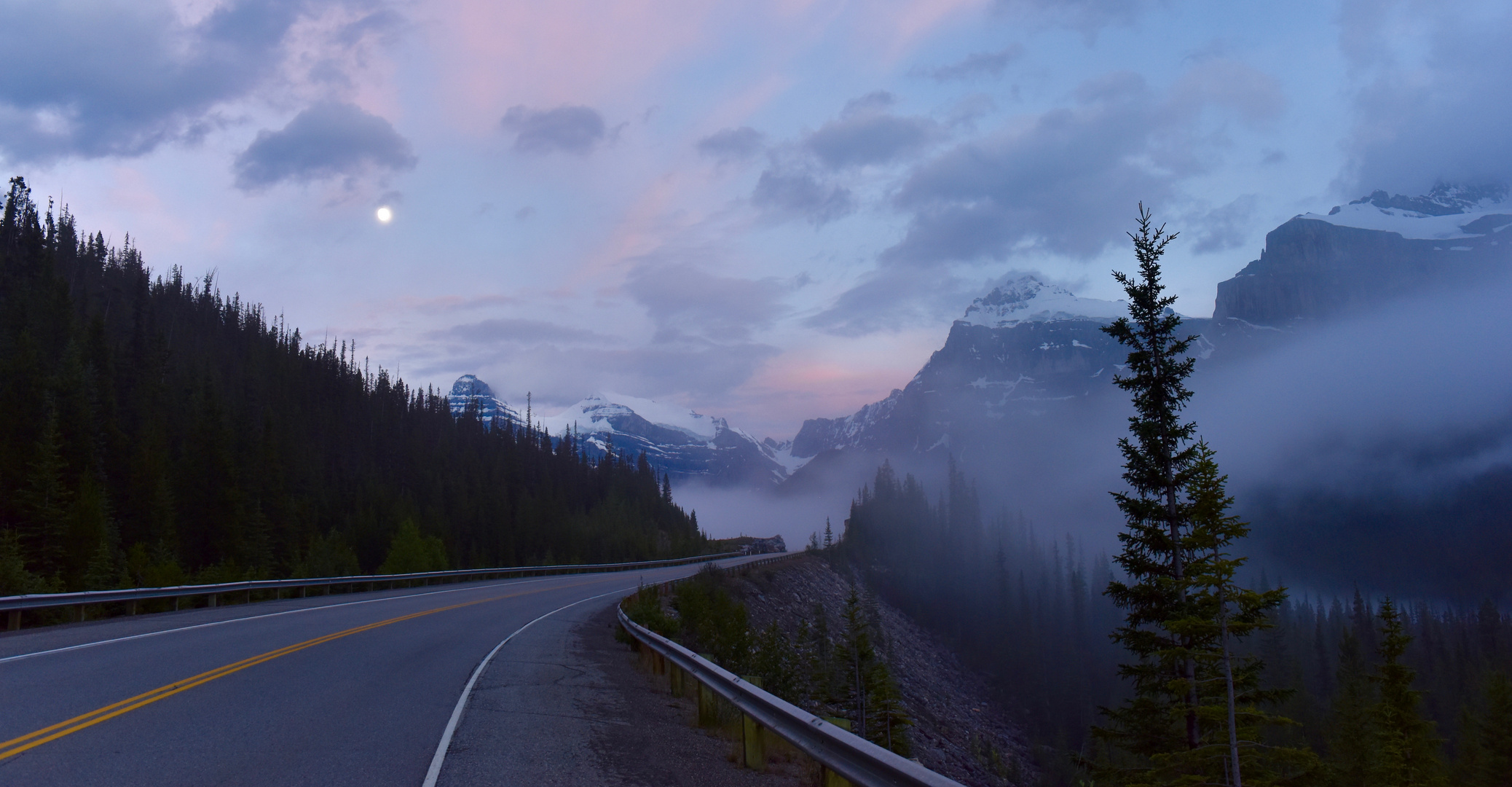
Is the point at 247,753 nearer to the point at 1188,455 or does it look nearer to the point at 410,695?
the point at 410,695

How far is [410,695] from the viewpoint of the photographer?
34.9 feet

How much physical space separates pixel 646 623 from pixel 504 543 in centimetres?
8374

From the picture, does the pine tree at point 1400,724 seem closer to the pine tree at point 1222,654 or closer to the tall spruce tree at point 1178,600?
the tall spruce tree at point 1178,600

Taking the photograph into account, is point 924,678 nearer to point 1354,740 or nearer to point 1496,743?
point 1354,740

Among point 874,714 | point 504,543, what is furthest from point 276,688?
point 504,543

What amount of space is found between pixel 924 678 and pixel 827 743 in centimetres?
9049

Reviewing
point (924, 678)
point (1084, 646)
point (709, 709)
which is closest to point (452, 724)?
point (709, 709)

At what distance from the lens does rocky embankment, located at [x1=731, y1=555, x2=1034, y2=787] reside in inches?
2306

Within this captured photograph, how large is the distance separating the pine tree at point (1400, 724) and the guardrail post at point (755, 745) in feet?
114

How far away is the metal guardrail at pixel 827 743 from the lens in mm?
4535

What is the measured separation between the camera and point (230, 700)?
31.6ft

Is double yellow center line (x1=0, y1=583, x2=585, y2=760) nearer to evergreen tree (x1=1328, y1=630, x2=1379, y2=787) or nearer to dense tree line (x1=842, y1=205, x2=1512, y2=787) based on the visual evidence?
dense tree line (x1=842, y1=205, x2=1512, y2=787)

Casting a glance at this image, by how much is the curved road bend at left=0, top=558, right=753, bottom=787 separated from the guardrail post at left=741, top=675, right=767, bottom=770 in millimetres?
2563

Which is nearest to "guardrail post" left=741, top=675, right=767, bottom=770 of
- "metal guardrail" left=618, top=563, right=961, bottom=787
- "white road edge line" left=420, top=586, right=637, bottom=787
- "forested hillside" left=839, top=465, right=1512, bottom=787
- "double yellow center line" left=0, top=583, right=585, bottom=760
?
"metal guardrail" left=618, top=563, right=961, bottom=787
